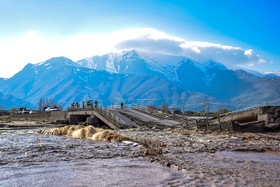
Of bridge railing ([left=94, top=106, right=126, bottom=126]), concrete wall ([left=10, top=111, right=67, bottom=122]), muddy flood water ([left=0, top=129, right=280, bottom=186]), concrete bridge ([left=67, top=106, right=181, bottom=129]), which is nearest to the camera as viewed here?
muddy flood water ([left=0, top=129, right=280, bottom=186])

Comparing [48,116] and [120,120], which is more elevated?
[48,116]

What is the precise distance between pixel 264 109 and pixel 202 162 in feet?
61.8

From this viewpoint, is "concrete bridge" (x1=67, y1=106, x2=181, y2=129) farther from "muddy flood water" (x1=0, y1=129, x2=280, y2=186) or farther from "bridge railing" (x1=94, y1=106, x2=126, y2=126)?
"muddy flood water" (x1=0, y1=129, x2=280, y2=186)

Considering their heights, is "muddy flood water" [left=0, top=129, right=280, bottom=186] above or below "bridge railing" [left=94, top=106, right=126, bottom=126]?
below

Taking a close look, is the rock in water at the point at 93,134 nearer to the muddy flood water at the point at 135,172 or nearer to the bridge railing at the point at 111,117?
the muddy flood water at the point at 135,172

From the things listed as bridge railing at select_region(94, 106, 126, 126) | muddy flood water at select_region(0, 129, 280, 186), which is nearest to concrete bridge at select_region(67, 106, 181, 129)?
bridge railing at select_region(94, 106, 126, 126)

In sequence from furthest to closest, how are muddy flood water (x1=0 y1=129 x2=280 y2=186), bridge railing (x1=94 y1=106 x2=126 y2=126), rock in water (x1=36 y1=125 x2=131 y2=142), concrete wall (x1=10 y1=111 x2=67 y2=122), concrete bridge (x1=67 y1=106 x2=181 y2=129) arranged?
concrete wall (x1=10 y1=111 x2=67 y2=122)
bridge railing (x1=94 y1=106 x2=126 y2=126)
concrete bridge (x1=67 y1=106 x2=181 y2=129)
rock in water (x1=36 y1=125 x2=131 y2=142)
muddy flood water (x1=0 y1=129 x2=280 y2=186)

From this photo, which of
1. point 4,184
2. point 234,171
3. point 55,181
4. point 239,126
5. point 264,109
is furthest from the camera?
point 264,109

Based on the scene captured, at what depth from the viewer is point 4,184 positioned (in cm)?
461

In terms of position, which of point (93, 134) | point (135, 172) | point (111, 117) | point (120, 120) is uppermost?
point (111, 117)

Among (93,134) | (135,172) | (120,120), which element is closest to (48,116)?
(120,120)

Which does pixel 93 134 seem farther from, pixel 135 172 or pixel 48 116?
pixel 48 116

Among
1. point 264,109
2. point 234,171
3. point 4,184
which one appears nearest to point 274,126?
point 264,109

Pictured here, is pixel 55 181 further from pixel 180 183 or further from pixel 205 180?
pixel 205 180
